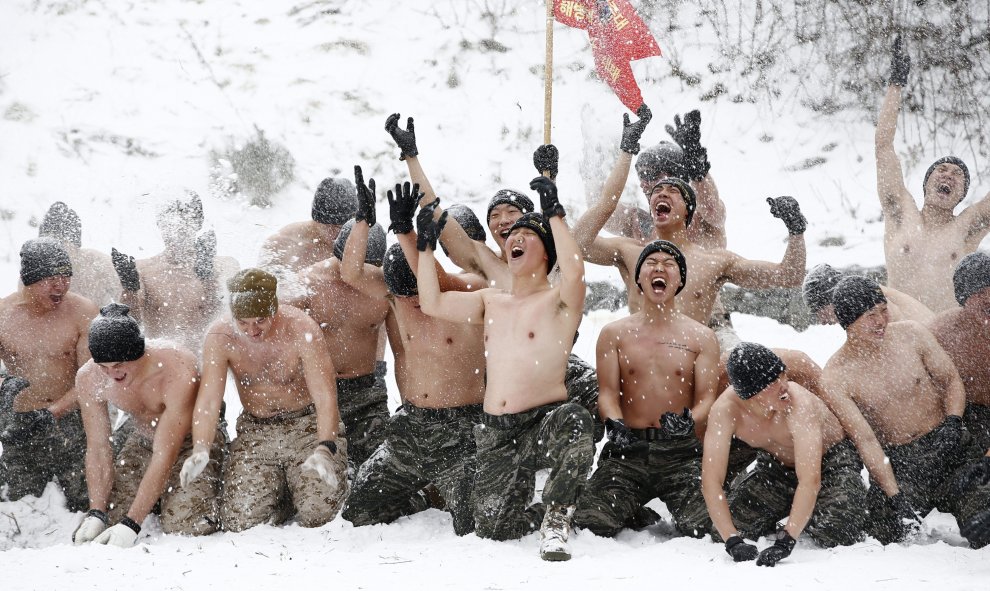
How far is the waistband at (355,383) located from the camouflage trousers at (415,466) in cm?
61

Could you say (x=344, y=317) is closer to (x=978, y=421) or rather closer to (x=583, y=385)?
(x=583, y=385)

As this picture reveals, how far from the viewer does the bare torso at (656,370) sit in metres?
4.19

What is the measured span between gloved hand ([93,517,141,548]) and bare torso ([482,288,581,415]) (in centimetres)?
173

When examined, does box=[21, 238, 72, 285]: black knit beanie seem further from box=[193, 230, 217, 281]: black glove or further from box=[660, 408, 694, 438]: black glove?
box=[660, 408, 694, 438]: black glove

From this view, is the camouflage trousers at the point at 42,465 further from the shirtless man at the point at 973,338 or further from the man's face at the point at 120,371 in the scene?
the shirtless man at the point at 973,338

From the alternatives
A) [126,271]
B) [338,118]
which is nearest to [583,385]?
[126,271]

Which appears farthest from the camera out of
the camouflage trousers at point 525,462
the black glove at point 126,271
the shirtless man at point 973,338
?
the black glove at point 126,271

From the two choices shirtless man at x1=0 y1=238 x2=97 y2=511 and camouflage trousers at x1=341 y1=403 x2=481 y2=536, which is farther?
shirtless man at x1=0 y1=238 x2=97 y2=511

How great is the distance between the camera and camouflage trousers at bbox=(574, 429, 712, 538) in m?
4.02

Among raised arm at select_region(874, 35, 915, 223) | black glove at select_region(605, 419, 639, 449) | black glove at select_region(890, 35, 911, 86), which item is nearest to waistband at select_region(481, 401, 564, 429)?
black glove at select_region(605, 419, 639, 449)

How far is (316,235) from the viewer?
574 cm

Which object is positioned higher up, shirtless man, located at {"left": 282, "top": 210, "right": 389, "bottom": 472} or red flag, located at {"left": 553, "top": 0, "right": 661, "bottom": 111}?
red flag, located at {"left": 553, "top": 0, "right": 661, "bottom": 111}

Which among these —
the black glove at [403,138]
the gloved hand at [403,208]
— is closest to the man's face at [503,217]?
the black glove at [403,138]

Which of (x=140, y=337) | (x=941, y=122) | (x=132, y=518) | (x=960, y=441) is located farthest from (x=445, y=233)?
(x=941, y=122)
